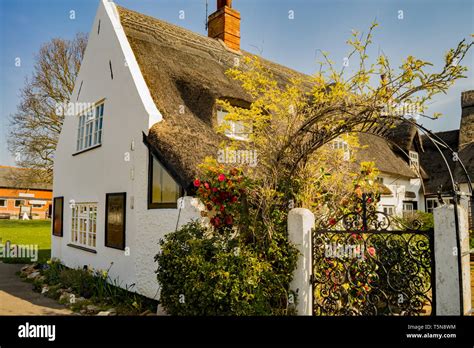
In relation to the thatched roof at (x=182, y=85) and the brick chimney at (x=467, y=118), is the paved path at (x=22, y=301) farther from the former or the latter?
the brick chimney at (x=467, y=118)

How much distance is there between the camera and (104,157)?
866 cm

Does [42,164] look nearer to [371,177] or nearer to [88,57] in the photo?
[88,57]

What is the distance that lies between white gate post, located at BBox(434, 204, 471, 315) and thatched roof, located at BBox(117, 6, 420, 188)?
3565mm

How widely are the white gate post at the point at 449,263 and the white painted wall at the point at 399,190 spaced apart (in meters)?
11.3

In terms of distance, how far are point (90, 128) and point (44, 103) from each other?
1052 centimetres

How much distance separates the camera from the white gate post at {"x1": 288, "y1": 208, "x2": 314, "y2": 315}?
4.65m

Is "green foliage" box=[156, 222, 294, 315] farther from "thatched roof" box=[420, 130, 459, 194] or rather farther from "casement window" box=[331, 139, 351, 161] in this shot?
"thatched roof" box=[420, 130, 459, 194]

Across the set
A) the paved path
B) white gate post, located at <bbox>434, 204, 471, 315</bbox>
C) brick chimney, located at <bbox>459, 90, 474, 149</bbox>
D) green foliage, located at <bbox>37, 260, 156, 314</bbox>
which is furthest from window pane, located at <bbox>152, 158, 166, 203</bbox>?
brick chimney, located at <bbox>459, 90, 474, 149</bbox>

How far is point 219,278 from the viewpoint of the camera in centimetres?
436

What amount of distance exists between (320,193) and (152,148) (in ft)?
10.7

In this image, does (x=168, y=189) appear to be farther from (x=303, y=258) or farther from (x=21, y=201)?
(x=21, y=201)

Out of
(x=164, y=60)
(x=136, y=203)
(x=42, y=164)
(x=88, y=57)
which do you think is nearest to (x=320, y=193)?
(x=136, y=203)

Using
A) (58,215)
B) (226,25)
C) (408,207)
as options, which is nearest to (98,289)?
(58,215)
